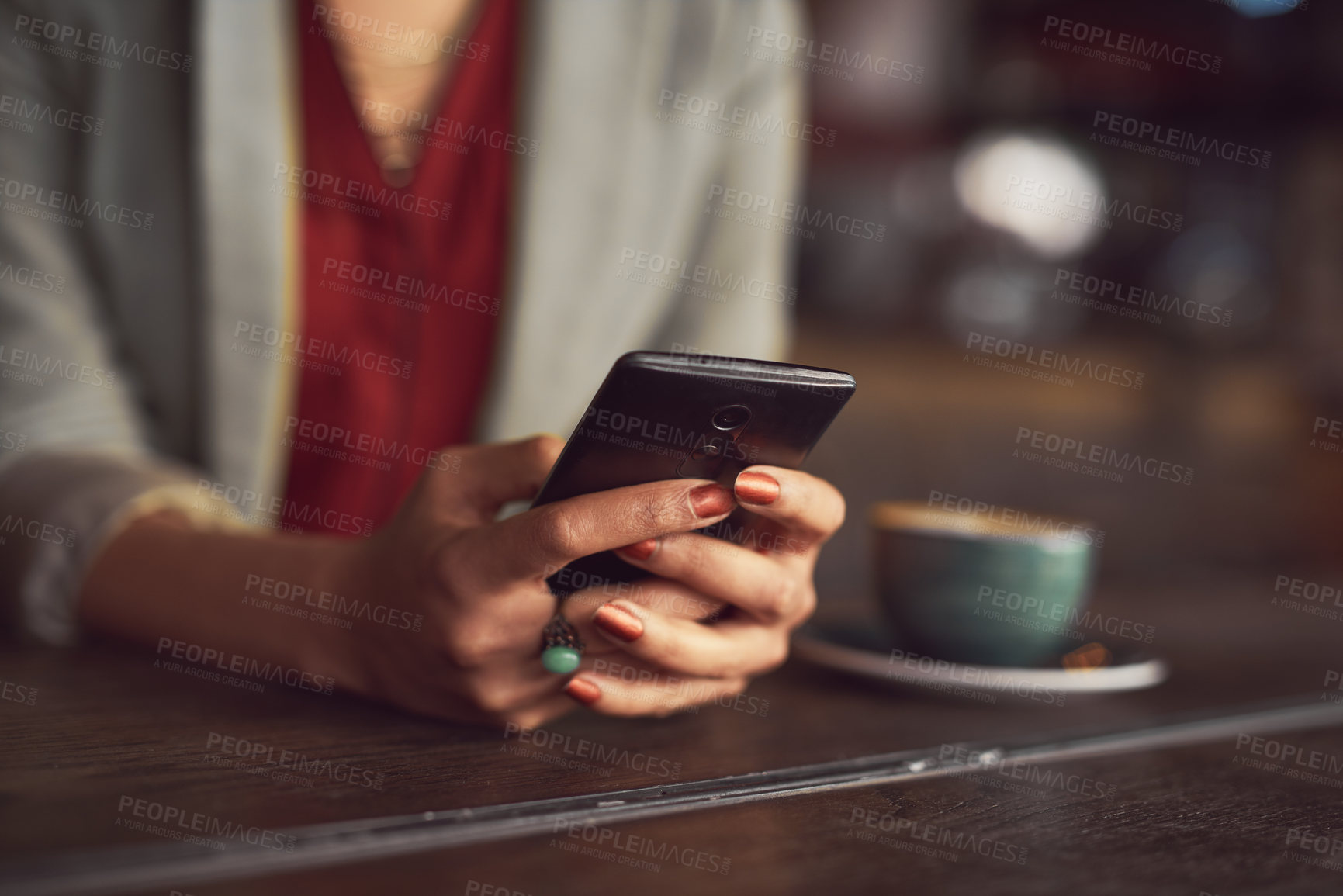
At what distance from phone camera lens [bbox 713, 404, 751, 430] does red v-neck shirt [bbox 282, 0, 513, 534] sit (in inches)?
26.6

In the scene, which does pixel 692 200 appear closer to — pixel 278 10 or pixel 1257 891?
pixel 278 10

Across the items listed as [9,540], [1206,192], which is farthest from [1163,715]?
[1206,192]

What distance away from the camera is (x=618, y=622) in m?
0.50

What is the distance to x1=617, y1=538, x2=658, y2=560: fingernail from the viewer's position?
0.50 m

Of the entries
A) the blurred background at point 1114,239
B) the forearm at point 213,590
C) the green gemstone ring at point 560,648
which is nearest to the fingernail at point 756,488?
the green gemstone ring at point 560,648

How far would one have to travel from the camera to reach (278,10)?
95 cm

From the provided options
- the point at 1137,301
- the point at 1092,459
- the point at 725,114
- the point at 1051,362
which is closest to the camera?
the point at 725,114

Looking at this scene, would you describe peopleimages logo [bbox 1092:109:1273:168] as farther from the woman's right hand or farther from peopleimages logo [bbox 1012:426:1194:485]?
the woman's right hand

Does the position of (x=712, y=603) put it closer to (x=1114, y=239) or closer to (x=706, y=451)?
(x=706, y=451)

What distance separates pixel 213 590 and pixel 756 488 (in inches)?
14.4

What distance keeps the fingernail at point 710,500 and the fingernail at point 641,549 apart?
0.11 feet

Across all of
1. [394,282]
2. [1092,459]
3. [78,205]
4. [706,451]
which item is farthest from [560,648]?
[1092,459]

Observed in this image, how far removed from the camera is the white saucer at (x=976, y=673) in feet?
1.99

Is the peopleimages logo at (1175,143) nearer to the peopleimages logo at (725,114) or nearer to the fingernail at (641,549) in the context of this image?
the peopleimages logo at (725,114)
